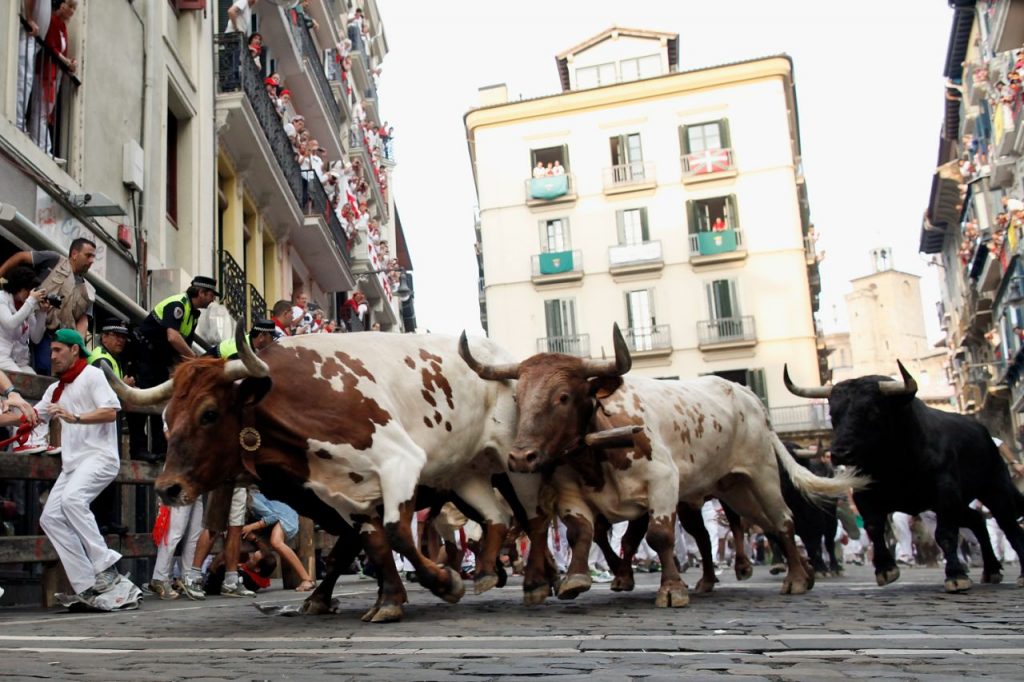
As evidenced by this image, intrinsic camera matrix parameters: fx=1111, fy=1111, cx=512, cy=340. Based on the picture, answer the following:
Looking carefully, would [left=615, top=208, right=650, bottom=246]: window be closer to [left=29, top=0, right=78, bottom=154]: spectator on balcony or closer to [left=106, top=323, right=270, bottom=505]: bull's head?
[left=29, top=0, right=78, bottom=154]: spectator on balcony

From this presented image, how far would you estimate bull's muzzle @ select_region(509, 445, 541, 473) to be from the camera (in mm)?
7375

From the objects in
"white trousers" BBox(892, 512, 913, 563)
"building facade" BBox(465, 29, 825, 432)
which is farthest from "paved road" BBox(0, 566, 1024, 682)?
"building facade" BBox(465, 29, 825, 432)

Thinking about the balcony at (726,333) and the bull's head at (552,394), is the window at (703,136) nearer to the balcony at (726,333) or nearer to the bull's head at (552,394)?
the balcony at (726,333)

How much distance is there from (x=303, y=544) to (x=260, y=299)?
33.0 ft

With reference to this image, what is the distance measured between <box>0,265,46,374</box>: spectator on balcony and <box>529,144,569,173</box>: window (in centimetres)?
3789

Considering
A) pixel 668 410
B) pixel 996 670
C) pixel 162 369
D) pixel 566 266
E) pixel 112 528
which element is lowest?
pixel 996 670

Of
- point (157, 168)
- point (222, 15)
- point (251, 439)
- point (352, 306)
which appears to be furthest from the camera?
point (352, 306)

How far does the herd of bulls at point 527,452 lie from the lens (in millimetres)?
6785

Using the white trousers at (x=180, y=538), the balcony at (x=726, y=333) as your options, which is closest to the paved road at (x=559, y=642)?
the white trousers at (x=180, y=538)

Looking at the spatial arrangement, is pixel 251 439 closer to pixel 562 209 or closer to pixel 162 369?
pixel 162 369

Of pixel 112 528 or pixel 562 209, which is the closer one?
pixel 112 528

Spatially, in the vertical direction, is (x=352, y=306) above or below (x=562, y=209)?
below

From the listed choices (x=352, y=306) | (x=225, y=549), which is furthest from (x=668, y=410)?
(x=352, y=306)

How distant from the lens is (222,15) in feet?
71.8
